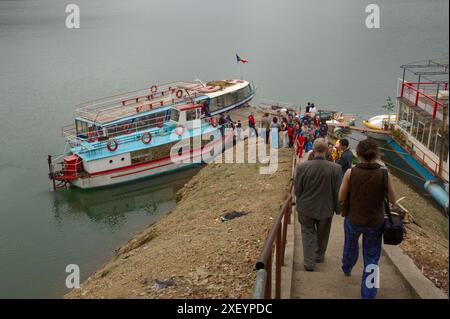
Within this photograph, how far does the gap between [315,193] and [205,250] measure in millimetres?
4526

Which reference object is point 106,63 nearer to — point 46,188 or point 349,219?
point 46,188

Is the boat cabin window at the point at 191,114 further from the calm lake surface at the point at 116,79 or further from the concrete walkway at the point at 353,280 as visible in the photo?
the concrete walkway at the point at 353,280

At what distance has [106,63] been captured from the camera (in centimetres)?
6406

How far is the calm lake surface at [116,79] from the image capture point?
2070cm

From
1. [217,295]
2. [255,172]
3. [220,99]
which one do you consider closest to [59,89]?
[220,99]

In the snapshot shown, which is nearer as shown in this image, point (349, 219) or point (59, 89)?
point (349, 219)

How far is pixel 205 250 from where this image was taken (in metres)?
11.0

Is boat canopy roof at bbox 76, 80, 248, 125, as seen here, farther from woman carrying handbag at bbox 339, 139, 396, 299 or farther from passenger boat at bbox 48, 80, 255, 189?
woman carrying handbag at bbox 339, 139, 396, 299

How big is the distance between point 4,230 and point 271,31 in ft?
273

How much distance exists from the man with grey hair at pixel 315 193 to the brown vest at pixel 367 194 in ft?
2.40

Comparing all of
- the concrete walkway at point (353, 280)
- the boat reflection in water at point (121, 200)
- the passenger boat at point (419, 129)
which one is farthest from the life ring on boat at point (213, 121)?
the concrete walkway at point (353, 280)

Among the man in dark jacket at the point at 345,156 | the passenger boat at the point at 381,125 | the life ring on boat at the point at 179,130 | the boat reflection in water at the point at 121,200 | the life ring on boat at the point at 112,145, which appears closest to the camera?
the man in dark jacket at the point at 345,156

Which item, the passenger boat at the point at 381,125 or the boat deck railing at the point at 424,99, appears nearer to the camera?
the boat deck railing at the point at 424,99

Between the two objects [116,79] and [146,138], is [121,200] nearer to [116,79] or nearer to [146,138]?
[146,138]
